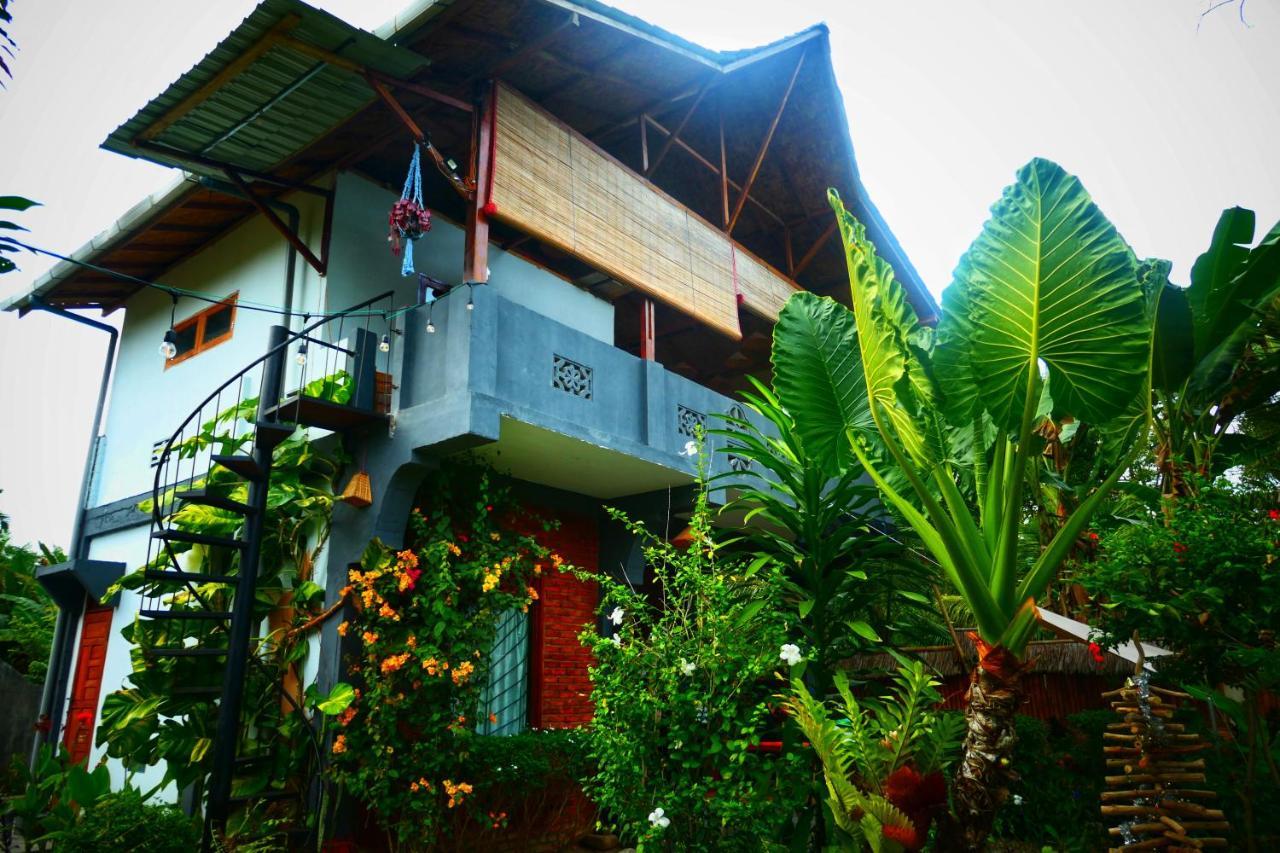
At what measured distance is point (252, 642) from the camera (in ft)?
22.2

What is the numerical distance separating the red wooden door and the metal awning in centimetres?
471

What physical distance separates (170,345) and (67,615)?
123 inches

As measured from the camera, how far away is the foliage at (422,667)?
19.9 feet

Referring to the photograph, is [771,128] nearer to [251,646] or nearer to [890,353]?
[890,353]

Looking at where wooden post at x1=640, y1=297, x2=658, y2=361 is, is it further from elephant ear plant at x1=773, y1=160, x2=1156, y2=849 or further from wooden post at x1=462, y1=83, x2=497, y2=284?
elephant ear plant at x1=773, y1=160, x2=1156, y2=849

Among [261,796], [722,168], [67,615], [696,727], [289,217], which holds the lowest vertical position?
[261,796]

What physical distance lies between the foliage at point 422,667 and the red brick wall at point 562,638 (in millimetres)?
1483

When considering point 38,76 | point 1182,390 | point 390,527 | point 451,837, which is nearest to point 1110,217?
point 1182,390


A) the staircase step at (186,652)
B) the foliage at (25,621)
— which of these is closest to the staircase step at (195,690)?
the staircase step at (186,652)

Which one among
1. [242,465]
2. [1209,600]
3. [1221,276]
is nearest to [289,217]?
[242,465]

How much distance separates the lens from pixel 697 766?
4.24m

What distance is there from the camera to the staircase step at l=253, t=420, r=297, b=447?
6.18 m

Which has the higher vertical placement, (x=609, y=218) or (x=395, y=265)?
(x=609, y=218)

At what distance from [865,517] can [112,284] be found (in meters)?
9.22
